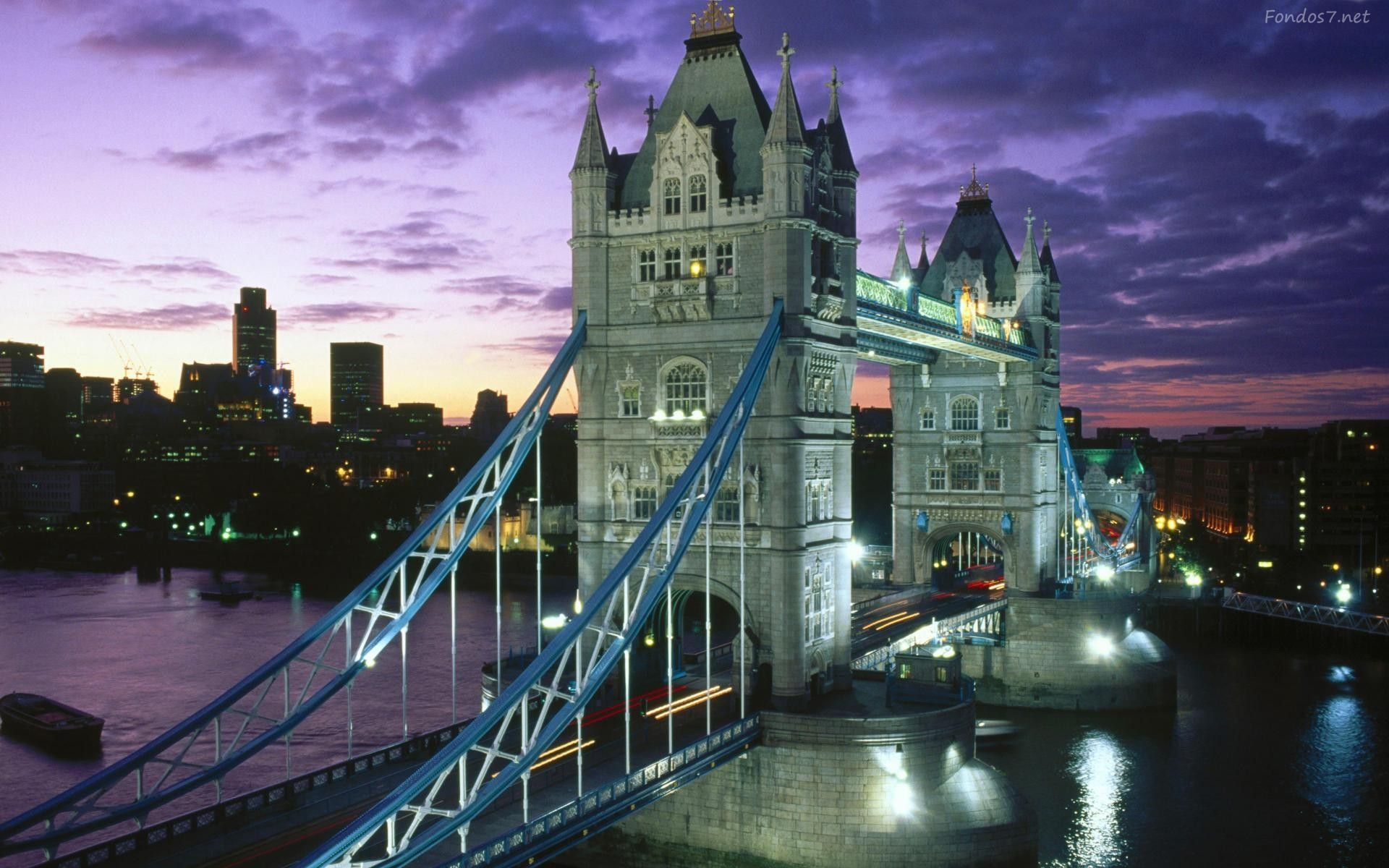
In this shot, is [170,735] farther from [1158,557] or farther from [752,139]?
[1158,557]

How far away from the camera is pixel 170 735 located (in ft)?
78.0

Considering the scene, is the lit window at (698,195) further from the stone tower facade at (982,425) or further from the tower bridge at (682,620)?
the stone tower facade at (982,425)

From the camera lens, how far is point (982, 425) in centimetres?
5934

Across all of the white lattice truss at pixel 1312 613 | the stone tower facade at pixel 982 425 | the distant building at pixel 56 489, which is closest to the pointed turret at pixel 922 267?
the stone tower facade at pixel 982 425

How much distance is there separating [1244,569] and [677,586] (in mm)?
73397

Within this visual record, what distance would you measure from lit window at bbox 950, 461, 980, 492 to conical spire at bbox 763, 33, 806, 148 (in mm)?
29086

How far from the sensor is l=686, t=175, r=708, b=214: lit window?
34969mm

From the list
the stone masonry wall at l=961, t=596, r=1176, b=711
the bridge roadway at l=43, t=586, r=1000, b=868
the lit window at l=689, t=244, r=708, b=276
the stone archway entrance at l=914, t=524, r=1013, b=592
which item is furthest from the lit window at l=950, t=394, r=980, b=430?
the bridge roadway at l=43, t=586, r=1000, b=868

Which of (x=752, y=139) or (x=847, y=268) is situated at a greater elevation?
(x=752, y=139)

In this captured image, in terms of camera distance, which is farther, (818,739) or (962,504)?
(962,504)

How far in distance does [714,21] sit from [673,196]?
18.3 ft

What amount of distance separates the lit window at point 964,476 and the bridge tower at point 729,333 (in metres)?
24.5

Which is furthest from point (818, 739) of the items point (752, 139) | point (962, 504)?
point (962, 504)

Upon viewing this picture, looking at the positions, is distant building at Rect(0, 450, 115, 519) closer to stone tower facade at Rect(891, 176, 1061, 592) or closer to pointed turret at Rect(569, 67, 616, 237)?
stone tower facade at Rect(891, 176, 1061, 592)
